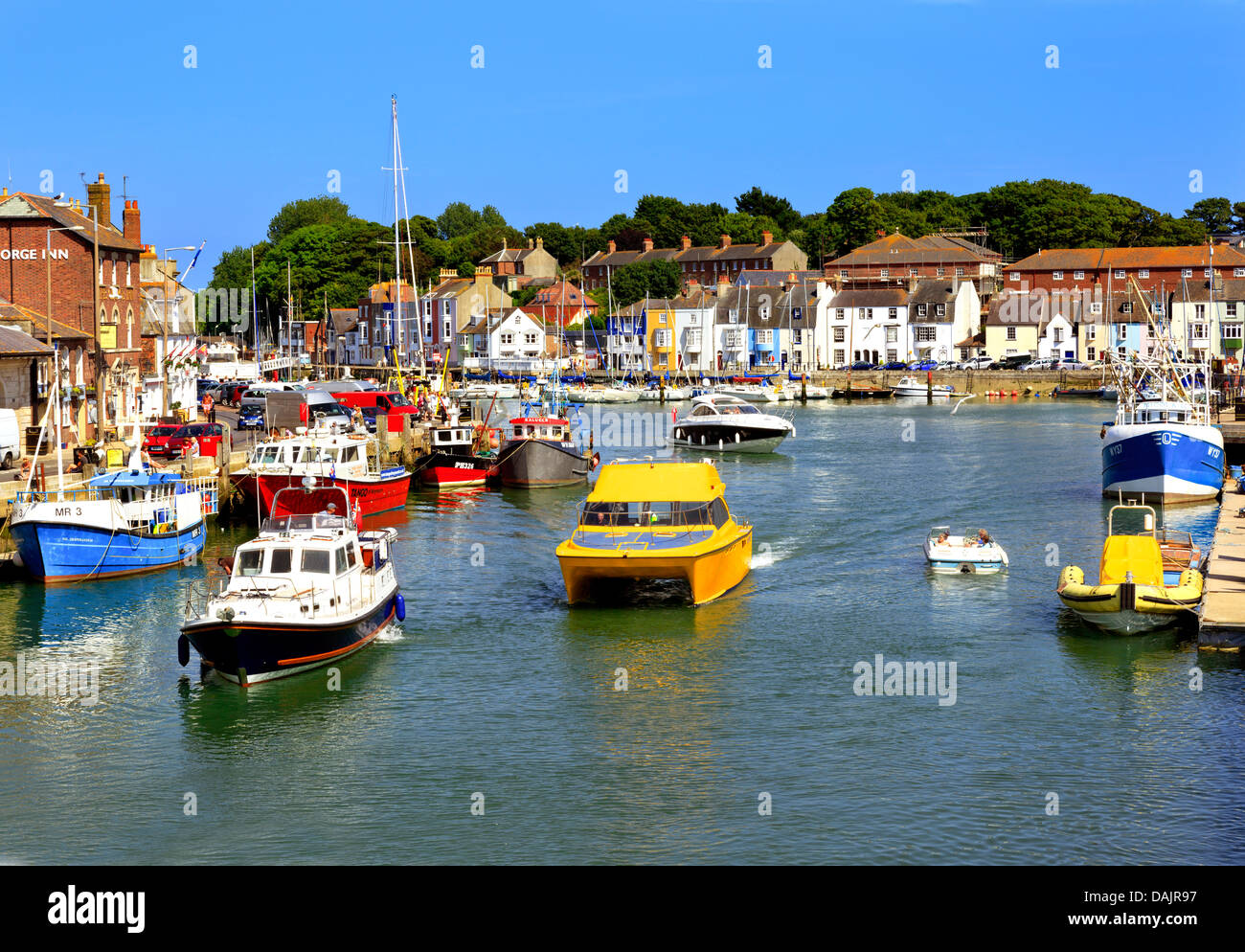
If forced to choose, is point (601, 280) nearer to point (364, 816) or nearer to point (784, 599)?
point (784, 599)

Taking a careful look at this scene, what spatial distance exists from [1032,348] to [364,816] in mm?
127306

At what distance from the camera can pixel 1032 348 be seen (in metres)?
139

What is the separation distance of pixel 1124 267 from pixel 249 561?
131 metres

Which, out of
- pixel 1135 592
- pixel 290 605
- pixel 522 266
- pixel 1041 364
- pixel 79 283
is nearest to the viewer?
pixel 290 605

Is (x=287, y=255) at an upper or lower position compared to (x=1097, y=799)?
upper

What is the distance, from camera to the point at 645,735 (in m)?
24.8

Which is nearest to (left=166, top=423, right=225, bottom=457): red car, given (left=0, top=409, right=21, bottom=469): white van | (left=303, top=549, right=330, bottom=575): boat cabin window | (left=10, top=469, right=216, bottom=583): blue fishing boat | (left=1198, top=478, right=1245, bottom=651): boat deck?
(left=0, top=409, right=21, bottom=469): white van

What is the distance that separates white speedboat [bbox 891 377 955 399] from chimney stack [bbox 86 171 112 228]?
76945mm

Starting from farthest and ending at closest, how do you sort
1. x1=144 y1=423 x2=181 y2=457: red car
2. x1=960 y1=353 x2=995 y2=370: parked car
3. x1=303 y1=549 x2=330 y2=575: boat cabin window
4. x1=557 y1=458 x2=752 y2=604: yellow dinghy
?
x1=960 y1=353 x2=995 y2=370: parked car → x1=144 y1=423 x2=181 y2=457: red car → x1=557 y1=458 x2=752 y2=604: yellow dinghy → x1=303 y1=549 x2=330 y2=575: boat cabin window

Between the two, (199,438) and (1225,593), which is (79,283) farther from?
(1225,593)

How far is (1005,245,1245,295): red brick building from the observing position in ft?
454

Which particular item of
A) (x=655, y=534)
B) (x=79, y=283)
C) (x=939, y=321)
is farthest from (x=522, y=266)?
(x=655, y=534)

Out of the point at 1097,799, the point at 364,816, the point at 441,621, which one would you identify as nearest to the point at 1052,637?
the point at 1097,799

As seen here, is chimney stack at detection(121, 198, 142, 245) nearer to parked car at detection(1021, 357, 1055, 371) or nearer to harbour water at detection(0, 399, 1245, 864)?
harbour water at detection(0, 399, 1245, 864)
